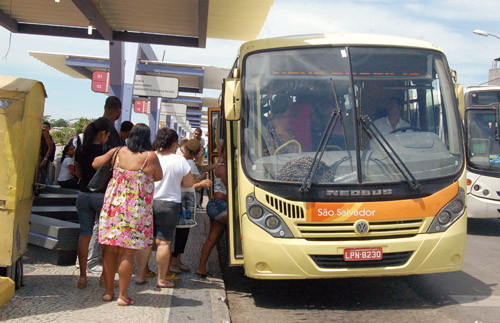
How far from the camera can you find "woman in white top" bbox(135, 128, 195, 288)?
20.8 ft

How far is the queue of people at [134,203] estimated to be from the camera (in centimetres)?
549

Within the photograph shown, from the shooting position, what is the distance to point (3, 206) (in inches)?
201

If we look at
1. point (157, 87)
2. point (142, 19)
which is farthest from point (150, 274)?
point (157, 87)

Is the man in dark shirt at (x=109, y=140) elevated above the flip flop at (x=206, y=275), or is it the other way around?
the man in dark shirt at (x=109, y=140)

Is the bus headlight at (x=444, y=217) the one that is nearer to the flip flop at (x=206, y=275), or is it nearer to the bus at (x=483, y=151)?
the flip flop at (x=206, y=275)

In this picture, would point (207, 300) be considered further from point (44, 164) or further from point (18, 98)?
point (44, 164)

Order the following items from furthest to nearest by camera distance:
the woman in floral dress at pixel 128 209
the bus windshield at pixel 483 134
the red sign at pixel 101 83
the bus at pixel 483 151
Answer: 1. the red sign at pixel 101 83
2. the bus windshield at pixel 483 134
3. the bus at pixel 483 151
4. the woman in floral dress at pixel 128 209

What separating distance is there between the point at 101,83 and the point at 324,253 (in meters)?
8.80

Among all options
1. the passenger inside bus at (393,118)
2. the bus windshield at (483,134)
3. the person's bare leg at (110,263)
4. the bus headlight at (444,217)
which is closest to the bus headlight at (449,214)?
the bus headlight at (444,217)

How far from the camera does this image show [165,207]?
6.33 metres

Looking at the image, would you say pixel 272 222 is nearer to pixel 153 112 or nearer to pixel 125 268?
pixel 125 268

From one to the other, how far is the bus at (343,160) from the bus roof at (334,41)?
2 cm

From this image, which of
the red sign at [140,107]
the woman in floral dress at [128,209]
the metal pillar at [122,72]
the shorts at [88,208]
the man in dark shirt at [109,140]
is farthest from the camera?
the red sign at [140,107]

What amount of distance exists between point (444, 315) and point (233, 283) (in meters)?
2.72
